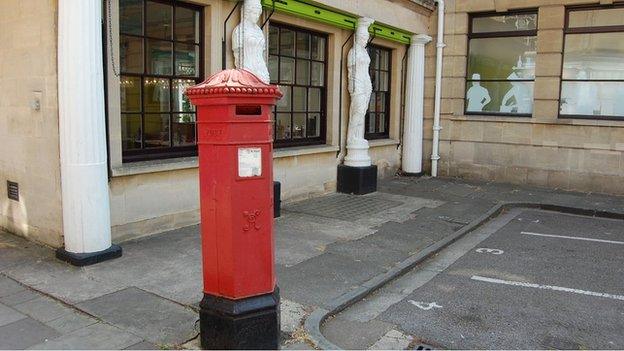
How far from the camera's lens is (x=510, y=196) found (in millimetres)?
10898

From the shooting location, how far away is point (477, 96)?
42.5 ft

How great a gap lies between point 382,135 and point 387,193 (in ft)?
8.41

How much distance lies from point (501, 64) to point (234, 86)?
34.1 ft

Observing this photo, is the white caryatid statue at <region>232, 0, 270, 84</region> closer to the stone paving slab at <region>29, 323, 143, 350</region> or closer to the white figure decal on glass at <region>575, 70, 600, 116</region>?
the stone paving slab at <region>29, 323, 143, 350</region>

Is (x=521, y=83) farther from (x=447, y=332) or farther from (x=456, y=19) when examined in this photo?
(x=447, y=332)

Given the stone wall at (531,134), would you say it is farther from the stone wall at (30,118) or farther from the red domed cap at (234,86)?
the red domed cap at (234,86)

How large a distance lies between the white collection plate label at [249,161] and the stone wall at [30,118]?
3306 millimetres

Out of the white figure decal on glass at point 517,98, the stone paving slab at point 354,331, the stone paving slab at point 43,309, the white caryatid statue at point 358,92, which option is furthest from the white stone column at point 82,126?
the white figure decal on glass at point 517,98

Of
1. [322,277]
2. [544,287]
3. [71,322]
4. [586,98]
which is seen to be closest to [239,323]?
[71,322]

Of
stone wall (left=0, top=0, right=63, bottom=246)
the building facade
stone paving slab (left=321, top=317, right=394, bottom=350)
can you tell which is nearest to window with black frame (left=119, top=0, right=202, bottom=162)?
the building facade

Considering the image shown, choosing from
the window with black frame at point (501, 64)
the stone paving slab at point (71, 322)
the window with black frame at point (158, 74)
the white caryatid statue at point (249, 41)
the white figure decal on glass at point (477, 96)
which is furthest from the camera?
the white figure decal on glass at point (477, 96)

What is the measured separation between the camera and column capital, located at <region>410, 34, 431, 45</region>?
1274 cm

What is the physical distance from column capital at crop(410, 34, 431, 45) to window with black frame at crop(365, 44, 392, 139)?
608mm

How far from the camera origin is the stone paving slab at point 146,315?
164 inches
